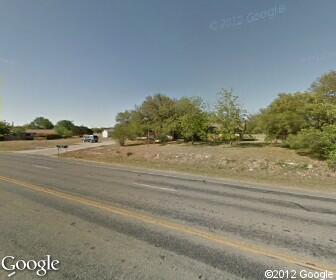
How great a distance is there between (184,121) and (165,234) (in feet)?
95.4

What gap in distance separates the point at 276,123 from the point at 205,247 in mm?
25181

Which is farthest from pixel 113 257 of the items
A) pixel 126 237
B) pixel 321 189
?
pixel 321 189

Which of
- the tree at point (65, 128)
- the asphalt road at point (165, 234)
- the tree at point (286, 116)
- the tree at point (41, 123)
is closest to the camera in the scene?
the asphalt road at point (165, 234)

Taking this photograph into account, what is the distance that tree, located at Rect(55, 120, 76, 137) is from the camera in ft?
317

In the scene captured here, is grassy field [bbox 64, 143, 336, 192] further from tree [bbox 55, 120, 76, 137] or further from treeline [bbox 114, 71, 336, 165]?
tree [bbox 55, 120, 76, 137]

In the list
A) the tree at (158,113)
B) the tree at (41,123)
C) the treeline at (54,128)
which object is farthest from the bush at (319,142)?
the tree at (41,123)

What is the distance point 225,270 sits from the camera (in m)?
3.31

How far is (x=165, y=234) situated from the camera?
4.57 m

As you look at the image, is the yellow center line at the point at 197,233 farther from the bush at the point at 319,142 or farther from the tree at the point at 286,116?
the tree at the point at 286,116

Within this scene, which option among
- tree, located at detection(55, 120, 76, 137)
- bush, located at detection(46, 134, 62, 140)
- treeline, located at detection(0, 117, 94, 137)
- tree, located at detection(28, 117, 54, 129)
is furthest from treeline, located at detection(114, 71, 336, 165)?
tree, located at detection(28, 117, 54, 129)

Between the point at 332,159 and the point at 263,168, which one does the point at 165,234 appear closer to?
the point at 263,168

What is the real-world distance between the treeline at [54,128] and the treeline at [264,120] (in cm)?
5669

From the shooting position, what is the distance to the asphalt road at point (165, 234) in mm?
3391

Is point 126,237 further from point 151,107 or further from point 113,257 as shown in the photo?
point 151,107
